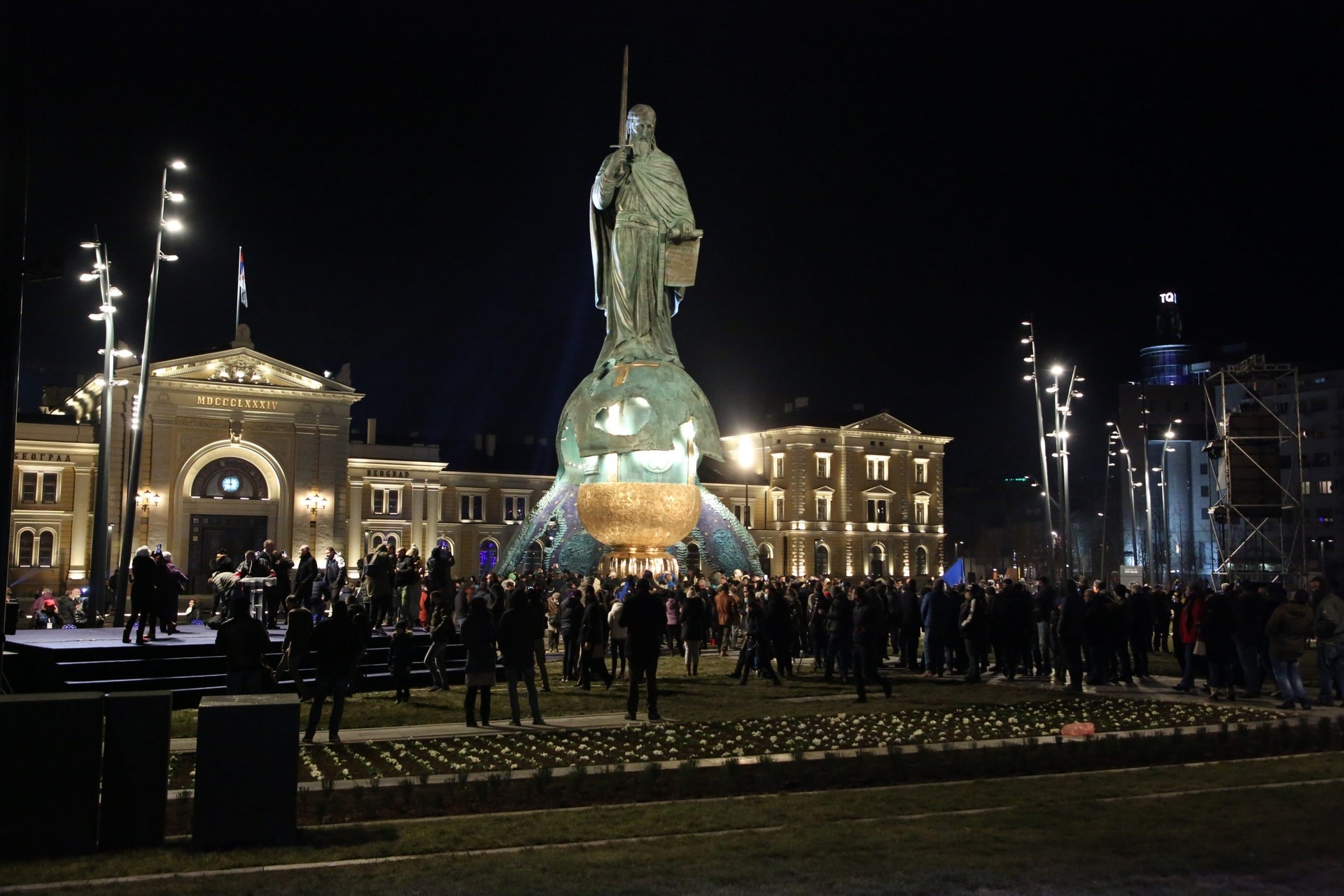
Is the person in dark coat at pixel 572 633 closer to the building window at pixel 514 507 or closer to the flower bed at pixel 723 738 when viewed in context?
the flower bed at pixel 723 738

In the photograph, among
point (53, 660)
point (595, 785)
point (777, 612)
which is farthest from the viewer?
point (777, 612)

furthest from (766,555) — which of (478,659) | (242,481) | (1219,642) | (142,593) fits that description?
(478,659)

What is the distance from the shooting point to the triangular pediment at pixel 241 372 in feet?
208

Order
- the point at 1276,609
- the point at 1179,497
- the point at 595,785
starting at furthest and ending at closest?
1. the point at 1179,497
2. the point at 1276,609
3. the point at 595,785

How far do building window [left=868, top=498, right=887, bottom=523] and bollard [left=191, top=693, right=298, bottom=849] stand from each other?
85515mm


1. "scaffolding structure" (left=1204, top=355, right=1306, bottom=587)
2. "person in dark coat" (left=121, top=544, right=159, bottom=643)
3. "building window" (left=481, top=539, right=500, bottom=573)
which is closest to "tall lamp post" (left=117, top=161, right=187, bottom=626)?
"person in dark coat" (left=121, top=544, right=159, bottom=643)

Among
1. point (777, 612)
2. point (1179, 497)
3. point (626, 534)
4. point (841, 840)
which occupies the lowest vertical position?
point (841, 840)

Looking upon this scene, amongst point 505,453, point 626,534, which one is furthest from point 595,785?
point 505,453

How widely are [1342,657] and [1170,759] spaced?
19.8ft

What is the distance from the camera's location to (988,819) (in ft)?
27.2

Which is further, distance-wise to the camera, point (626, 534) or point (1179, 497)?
point (1179, 497)

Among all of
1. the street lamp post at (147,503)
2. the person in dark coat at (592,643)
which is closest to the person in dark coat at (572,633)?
the person in dark coat at (592,643)

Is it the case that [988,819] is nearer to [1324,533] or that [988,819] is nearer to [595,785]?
[595,785]

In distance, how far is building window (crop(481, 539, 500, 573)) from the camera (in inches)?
3049
